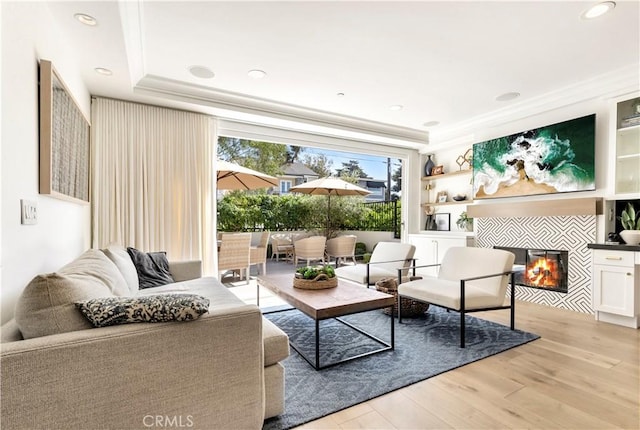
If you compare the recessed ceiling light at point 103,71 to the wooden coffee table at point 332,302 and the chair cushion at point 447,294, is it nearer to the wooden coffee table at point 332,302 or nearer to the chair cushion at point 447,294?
the wooden coffee table at point 332,302

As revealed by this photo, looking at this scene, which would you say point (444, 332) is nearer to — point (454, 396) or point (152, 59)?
point (454, 396)

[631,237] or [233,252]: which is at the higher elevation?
[631,237]

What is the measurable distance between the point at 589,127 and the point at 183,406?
15.6 ft

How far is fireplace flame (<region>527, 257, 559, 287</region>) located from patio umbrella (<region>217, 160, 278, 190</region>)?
3814 millimetres

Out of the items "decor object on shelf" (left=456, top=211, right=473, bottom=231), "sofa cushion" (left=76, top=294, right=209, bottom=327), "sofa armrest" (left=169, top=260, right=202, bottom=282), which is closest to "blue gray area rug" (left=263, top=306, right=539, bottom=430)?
"sofa cushion" (left=76, top=294, right=209, bottom=327)

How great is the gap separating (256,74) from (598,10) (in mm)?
2964

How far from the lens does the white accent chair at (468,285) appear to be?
2.71 metres

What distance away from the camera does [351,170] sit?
38.6 feet

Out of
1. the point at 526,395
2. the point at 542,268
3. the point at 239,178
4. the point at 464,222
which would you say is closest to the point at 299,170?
the point at 239,178

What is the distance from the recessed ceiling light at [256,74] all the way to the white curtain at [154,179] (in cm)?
114

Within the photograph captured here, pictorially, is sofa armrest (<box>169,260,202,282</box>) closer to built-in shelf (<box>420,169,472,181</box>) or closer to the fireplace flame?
the fireplace flame

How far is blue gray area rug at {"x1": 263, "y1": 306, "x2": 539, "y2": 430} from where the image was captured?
1882 mm

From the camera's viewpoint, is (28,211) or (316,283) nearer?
(28,211)

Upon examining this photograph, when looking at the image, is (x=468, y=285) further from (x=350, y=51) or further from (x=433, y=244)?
(x=350, y=51)
